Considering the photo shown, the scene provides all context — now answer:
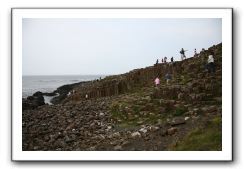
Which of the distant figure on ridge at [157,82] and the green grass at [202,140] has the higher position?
the distant figure on ridge at [157,82]

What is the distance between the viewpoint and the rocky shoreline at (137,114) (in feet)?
21.0

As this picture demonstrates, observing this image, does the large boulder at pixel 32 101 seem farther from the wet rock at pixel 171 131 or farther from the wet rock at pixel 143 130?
the wet rock at pixel 171 131

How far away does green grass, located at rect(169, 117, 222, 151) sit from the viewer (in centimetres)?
632

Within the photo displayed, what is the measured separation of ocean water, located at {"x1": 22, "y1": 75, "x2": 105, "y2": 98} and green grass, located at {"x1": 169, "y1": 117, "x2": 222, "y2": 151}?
4.07ft

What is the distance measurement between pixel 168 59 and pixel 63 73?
1.25 metres

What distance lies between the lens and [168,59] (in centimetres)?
656

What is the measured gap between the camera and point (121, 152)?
6.39 metres

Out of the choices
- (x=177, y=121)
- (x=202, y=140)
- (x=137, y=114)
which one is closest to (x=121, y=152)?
(x=137, y=114)

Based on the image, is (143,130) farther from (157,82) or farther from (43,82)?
(43,82)

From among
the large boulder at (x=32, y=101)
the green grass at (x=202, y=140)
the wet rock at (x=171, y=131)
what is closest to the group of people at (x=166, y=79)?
the wet rock at (x=171, y=131)

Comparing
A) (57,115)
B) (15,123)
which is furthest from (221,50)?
(15,123)

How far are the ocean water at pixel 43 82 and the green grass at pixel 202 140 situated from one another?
1242 mm

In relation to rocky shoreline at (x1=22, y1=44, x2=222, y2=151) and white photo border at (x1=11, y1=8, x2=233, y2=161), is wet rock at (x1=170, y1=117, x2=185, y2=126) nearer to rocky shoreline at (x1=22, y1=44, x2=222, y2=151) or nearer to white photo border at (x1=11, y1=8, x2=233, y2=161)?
rocky shoreline at (x1=22, y1=44, x2=222, y2=151)

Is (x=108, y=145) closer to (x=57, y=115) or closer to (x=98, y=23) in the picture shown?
(x=57, y=115)
